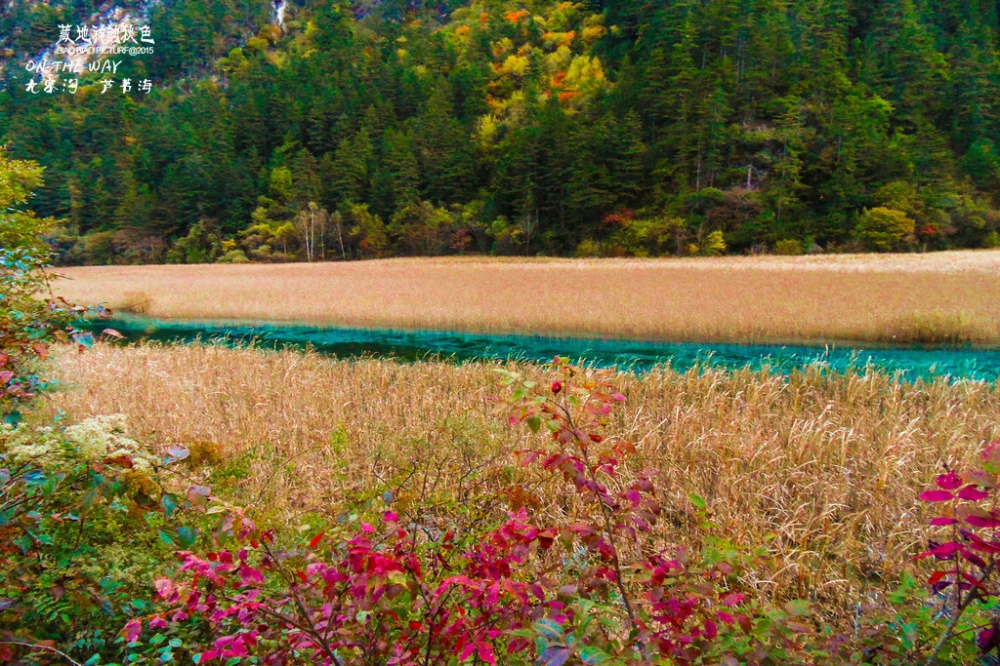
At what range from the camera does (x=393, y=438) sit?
5.27m

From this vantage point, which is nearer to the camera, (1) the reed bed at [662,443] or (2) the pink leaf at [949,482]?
(2) the pink leaf at [949,482]

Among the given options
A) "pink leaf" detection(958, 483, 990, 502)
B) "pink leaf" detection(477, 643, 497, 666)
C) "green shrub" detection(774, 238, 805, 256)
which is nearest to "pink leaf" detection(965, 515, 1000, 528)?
"pink leaf" detection(958, 483, 990, 502)

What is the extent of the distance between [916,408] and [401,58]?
297 feet

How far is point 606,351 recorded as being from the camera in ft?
42.2

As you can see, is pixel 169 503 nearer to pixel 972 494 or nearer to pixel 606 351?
pixel 972 494

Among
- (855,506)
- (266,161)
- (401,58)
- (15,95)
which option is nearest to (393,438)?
(855,506)

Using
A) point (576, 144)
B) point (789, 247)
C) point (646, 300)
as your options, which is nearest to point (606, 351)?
point (646, 300)

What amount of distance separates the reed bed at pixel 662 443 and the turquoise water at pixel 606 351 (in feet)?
5.97

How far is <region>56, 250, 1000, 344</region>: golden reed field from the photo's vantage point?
529 inches

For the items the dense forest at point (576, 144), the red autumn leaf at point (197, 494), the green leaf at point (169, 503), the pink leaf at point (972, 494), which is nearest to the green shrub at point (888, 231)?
the dense forest at point (576, 144)

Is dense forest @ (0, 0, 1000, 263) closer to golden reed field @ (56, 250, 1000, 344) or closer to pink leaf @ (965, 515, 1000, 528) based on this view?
golden reed field @ (56, 250, 1000, 344)

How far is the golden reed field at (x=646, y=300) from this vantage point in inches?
529

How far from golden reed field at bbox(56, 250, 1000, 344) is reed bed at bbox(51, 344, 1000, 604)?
650cm

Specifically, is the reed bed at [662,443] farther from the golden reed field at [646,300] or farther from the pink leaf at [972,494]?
the golden reed field at [646,300]
